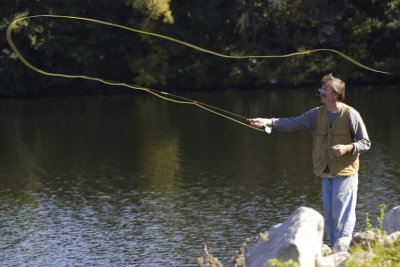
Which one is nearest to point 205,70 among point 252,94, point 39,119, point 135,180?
point 252,94

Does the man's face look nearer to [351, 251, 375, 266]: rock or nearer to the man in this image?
the man

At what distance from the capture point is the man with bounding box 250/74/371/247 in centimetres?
998

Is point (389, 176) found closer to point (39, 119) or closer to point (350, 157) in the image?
point (350, 157)

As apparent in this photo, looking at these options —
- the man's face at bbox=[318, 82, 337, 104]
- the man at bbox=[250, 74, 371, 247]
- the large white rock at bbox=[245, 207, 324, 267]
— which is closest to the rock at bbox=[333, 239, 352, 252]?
the man at bbox=[250, 74, 371, 247]

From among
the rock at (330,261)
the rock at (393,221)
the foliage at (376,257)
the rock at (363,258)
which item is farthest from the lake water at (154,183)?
the rock at (363,258)

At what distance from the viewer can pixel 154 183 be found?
82.0ft

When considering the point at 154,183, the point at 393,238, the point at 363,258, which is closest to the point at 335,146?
the point at 393,238

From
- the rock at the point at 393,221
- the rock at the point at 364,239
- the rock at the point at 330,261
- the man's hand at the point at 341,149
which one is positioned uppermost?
the man's hand at the point at 341,149

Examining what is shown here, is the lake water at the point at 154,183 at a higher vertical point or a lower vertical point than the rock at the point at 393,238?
lower

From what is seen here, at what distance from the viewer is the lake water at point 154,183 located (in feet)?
60.1

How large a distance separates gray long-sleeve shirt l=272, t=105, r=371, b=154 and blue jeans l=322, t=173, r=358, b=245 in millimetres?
444

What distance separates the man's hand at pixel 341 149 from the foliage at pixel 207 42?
45.3 metres

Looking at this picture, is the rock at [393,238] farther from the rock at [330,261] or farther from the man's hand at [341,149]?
the man's hand at [341,149]

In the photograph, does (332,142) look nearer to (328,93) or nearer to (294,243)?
(328,93)
